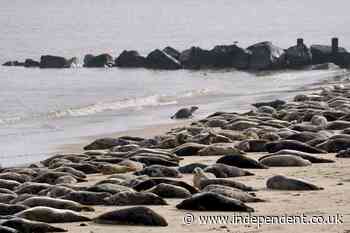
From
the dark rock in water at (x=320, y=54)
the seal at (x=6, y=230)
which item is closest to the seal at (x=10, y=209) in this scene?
the seal at (x=6, y=230)

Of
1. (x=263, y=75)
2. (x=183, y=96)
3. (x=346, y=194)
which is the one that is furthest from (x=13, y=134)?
(x=263, y=75)

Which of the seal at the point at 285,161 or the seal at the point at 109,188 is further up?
the seal at the point at 109,188

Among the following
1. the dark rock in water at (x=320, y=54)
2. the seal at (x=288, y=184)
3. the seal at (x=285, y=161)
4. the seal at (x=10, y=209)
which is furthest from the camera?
the dark rock in water at (x=320, y=54)

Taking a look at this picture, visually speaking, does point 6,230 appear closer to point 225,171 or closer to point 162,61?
point 225,171

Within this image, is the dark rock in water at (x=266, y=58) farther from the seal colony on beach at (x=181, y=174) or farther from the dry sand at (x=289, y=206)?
the dry sand at (x=289, y=206)

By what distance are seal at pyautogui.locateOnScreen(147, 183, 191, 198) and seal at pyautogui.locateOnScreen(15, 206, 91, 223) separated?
5.18 ft

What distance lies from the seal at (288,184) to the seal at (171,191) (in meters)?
1.07

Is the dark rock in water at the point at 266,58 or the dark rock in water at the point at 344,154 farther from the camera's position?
the dark rock in water at the point at 266,58

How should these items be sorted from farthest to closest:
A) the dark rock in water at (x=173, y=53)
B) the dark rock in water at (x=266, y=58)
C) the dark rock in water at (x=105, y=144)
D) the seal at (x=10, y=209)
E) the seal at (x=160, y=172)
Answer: the dark rock in water at (x=173, y=53)
the dark rock in water at (x=266, y=58)
the dark rock in water at (x=105, y=144)
the seal at (x=160, y=172)
the seal at (x=10, y=209)

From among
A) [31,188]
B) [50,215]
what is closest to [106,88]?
[31,188]

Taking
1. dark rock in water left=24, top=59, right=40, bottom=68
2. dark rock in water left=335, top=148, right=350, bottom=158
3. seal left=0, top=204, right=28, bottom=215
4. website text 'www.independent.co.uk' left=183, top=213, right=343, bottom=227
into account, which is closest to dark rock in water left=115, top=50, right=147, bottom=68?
dark rock in water left=24, top=59, right=40, bottom=68

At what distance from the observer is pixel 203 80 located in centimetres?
3947

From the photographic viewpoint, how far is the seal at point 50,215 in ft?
32.1

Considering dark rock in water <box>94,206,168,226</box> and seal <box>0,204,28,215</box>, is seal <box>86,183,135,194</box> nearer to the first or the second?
seal <box>0,204,28,215</box>
